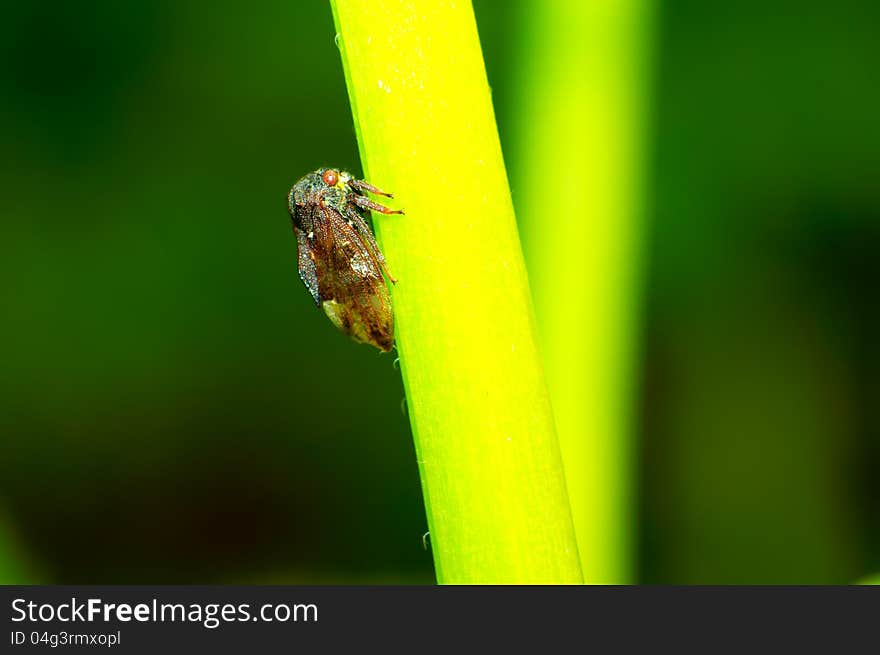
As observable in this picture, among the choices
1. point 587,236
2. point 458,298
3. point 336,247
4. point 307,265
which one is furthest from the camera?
point 307,265

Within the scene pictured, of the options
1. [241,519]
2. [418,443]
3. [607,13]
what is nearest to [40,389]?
[241,519]

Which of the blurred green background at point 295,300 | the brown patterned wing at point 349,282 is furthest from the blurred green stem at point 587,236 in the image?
the blurred green background at point 295,300

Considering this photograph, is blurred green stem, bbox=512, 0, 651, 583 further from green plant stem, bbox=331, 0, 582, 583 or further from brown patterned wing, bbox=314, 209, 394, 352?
green plant stem, bbox=331, 0, 582, 583

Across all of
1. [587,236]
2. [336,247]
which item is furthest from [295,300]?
[587,236]

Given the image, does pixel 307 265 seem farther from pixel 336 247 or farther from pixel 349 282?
pixel 349 282

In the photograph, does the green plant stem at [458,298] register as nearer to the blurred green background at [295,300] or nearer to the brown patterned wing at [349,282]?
the brown patterned wing at [349,282]

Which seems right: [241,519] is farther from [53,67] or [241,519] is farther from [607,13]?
[607,13]
